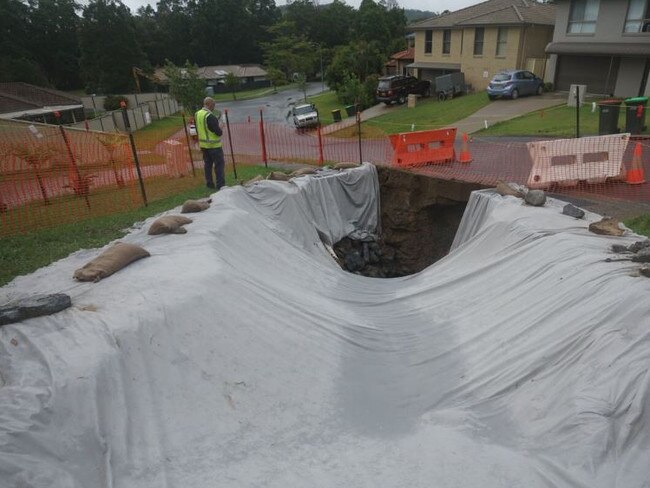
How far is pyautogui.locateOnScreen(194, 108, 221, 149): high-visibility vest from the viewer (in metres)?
8.87

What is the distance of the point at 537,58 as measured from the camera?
24.5 meters

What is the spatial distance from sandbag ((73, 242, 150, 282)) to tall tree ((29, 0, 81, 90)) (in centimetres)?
6182

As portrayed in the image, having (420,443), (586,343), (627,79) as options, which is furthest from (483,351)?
(627,79)

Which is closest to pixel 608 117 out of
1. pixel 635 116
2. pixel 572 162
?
pixel 635 116

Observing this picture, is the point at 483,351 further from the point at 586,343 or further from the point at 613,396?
the point at 613,396

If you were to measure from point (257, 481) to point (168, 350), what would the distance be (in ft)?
4.22

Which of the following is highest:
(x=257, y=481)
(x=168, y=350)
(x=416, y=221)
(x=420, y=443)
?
(x=168, y=350)

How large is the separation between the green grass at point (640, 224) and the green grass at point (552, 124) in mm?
8514

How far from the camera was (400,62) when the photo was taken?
3831 cm

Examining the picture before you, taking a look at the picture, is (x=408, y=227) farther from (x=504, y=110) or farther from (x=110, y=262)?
(x=504, y=110)

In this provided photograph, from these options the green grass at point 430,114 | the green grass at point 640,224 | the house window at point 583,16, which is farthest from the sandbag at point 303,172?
the house window at point 583,16

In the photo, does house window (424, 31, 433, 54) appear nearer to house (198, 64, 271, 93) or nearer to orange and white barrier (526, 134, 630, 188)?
orange and white barrier (526, 134, 630, 188)

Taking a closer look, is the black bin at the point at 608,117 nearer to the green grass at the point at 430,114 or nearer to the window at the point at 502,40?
the green grass at the point at 430,114

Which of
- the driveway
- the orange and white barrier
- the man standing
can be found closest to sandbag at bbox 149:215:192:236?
the man standing
